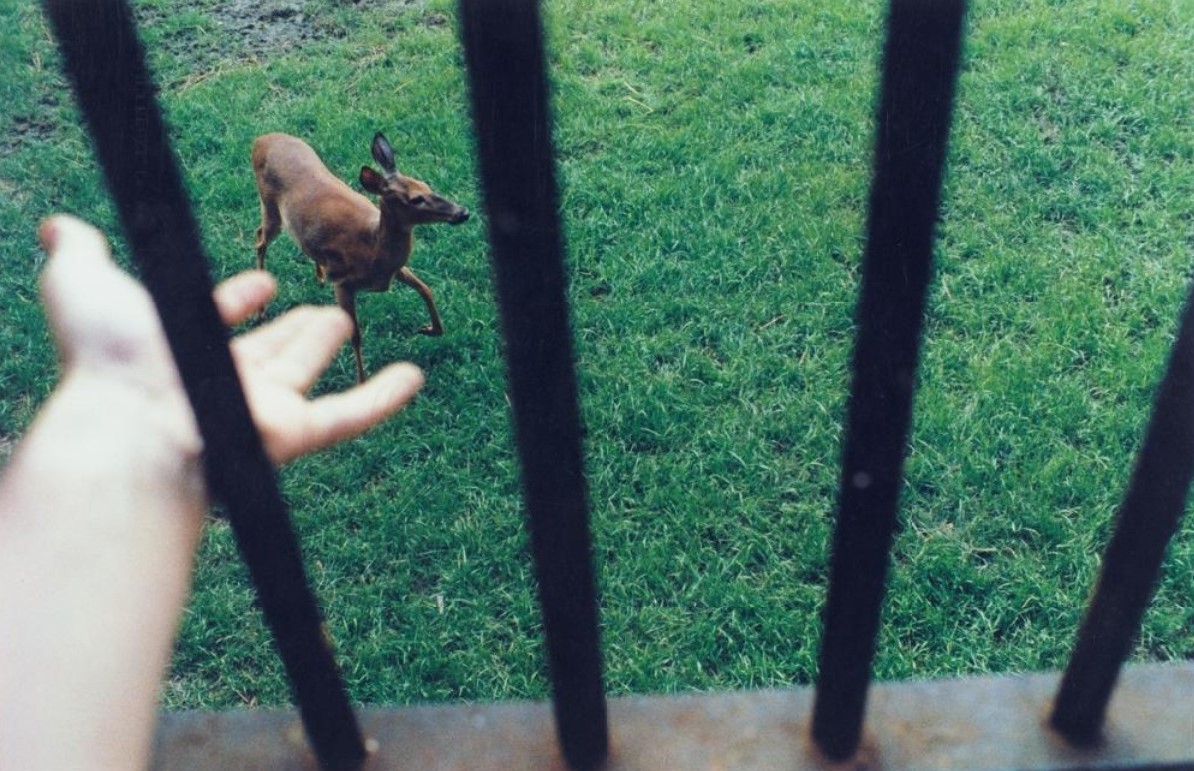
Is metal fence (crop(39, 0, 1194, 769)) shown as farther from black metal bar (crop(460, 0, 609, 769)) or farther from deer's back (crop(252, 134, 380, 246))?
deer's back (crop(252, 134, 380, 246))

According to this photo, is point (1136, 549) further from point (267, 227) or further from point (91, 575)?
point (267, 227)

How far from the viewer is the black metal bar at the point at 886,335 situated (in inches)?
29.0

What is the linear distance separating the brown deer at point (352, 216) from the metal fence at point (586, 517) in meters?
2.02

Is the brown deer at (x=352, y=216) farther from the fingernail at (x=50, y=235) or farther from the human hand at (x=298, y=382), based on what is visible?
the fingernail at (x=50, y=235)

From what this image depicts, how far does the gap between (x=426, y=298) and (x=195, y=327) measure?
2379mm

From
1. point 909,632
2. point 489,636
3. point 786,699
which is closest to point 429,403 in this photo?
point 489,636

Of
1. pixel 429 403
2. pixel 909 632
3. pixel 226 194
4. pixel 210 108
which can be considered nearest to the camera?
pixel 909 632

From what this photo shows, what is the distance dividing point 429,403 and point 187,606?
83 cm

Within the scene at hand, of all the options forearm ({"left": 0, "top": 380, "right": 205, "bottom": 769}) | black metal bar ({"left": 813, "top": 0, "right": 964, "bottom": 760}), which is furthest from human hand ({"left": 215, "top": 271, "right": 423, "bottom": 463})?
black metal bar ({"left": 813, "top": 0, "right": 964, "bottom": 760})

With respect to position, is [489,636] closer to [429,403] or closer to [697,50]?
[429,403]

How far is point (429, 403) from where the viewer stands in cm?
311

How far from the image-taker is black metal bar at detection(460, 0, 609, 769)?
2.36 ft

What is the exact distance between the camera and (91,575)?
1.00 meters

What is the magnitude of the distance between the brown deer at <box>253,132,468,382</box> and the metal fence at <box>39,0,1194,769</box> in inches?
79.7
